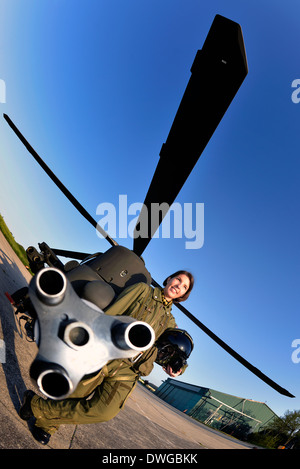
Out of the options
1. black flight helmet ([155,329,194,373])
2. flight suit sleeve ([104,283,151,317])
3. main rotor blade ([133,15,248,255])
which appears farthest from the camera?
black flight helmet ([155,329,194,373])

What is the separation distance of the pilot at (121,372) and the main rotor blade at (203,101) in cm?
96

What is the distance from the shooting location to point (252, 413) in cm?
2334

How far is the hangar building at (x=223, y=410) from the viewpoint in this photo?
2097 centimetres

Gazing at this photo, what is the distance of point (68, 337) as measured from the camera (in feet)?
2.83

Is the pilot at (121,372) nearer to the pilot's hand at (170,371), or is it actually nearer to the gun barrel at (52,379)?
the pilot's hand at (170,371)

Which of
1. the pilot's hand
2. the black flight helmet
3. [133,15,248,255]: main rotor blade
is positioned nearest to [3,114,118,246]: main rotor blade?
[133,15,248,255]: main rotor blade

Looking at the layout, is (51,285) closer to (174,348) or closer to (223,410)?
(174,348)

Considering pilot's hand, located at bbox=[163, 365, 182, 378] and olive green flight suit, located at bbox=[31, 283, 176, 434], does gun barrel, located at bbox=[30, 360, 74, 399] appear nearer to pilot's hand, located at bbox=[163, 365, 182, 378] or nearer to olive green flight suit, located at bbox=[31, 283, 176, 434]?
olive green flight suit, located at bbox=[31, 283, 176, 434]

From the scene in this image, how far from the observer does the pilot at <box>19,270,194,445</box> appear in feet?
5.90

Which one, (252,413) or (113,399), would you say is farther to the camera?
(252,413)

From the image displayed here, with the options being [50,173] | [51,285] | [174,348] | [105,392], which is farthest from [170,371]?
[50,173]
